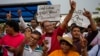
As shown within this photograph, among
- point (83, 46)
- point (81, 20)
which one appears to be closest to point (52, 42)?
point (83, 46)

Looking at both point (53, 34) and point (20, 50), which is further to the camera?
point (53, 34)

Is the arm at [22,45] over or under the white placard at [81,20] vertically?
under

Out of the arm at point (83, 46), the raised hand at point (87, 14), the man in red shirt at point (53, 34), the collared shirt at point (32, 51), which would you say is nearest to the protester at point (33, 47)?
the collared shirt at point (32, 51)

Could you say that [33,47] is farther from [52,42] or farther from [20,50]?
[20,50]

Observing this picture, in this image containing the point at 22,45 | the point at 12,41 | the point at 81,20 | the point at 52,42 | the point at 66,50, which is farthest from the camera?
the point at 81,20

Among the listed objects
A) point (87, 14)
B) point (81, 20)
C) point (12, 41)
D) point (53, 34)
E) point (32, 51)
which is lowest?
point (32, 51)

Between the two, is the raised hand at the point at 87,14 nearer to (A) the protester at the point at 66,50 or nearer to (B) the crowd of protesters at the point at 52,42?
(B) the crowd of protesters at the point at 52,42

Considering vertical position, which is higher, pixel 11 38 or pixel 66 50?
pixel 11 38

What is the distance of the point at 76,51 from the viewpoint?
5129 mm

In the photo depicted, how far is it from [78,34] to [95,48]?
362 mm

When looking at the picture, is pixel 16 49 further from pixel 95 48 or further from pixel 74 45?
pixel 95 48

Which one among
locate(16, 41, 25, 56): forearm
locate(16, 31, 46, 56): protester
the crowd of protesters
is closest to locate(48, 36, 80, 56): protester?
the crowd of protesters

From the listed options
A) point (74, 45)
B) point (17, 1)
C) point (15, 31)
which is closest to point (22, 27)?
point (15, 31)

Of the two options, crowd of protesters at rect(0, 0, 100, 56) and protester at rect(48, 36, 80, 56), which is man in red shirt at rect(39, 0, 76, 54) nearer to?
crowd of protesters at rect(0, 0, 100, 56)
